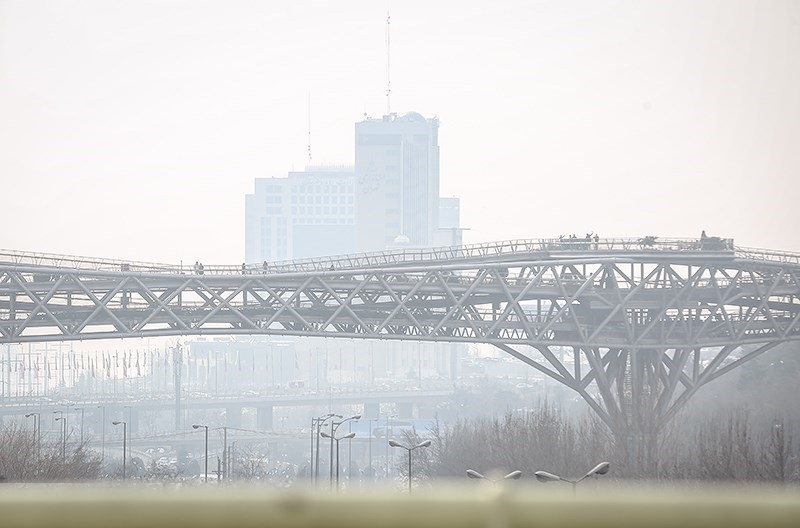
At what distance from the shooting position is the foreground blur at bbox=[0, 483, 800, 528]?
18.8 feet

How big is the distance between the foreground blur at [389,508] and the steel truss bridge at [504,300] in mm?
78028

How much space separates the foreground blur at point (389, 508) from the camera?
5719 mm

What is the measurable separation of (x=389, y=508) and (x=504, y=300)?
280 feet

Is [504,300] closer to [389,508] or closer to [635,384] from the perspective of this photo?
[635,384]

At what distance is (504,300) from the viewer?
9094cm

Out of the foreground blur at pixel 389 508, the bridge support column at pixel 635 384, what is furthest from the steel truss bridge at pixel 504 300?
the foreground blur at pixel 389 508

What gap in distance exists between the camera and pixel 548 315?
9325cm

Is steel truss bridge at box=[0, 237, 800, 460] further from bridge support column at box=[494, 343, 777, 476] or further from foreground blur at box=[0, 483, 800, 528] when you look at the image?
foreground blur at box=[0, 483, 800, 528]

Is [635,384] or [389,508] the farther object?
[635,384]

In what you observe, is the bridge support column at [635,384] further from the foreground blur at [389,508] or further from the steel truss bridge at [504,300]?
the foreground blur at [389,508]

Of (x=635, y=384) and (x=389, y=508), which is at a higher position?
(x=389, y=508)

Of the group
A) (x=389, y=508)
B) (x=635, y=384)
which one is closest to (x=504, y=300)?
(x=635, y=384)

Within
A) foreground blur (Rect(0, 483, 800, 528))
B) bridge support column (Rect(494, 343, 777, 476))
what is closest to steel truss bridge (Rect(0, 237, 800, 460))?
bridge support column (Rect(494, 343, 777, 476))

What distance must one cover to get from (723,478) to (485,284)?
92.2 ft
